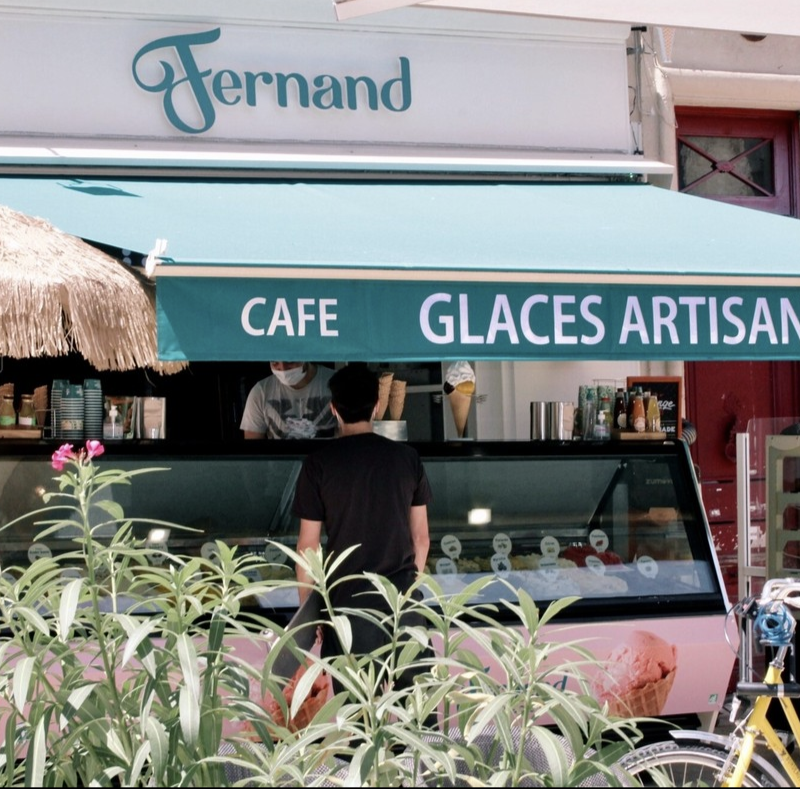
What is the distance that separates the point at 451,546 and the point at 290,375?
1267 millimetres

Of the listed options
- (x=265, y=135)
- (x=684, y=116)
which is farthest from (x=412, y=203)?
(x=684, y=116)

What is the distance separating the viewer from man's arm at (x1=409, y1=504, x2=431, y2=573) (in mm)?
4922

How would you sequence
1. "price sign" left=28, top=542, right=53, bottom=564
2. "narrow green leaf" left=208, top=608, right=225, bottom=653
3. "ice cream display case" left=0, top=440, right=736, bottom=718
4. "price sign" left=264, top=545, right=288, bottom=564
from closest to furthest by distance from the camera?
"narrow green leaf" left=208, top=608, right=225, bottom=653, "price sign" left=28, top=542, right=53, bottom=564, "ice cream display case" left=0, top=440, right=736, bottom=718, "price sign" left=264, top=545, right=288, bottom=564

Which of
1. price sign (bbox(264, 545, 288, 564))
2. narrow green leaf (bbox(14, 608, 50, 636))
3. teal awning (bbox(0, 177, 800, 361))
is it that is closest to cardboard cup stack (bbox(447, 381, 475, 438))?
teal awning (bbox(0, 177, 800, 361))

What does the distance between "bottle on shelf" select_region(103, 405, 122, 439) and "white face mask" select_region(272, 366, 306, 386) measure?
3.00ft

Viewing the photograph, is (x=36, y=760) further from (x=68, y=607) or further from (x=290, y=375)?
(x=290, y=375)

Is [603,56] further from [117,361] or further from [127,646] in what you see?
[127,646]

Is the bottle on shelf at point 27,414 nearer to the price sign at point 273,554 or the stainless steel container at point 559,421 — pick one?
the price sign at point 273,554

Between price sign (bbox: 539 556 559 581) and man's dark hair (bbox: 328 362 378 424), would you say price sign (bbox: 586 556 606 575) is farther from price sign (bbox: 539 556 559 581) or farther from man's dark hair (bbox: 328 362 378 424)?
man's dark hair (bbox: 328 362 378 424)

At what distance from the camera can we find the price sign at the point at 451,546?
571 centimetres

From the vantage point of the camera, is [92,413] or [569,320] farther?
[92,413]

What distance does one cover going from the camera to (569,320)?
4.95 m

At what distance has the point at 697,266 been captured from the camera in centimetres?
504

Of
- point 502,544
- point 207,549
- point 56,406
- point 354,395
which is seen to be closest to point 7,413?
point 56,406
